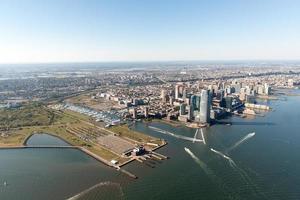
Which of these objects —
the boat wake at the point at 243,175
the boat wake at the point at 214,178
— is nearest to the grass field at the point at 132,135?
the boat wake at the point at 214,178

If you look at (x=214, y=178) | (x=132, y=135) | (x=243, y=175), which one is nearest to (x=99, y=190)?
(x=214, y=178)

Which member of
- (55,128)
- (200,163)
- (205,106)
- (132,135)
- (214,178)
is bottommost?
(214,178)

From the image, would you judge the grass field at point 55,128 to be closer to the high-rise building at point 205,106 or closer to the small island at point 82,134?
the small island at point 82,134

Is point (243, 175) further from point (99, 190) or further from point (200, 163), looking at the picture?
point (99, 190)

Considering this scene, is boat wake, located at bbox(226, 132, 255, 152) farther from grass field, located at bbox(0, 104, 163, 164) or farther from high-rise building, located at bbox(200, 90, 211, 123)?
grass field, located at bbox(0, 104, 163, 164)

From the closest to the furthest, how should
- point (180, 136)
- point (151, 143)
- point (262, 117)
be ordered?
point (151, 143) → point (180, 136) → point (262, 117)

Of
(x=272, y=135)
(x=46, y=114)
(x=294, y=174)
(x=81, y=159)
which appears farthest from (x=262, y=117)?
(x=46, y=114)

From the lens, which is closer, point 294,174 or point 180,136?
point 294,174

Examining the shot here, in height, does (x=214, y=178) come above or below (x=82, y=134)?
below

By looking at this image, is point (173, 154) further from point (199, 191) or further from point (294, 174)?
point (294, 174)

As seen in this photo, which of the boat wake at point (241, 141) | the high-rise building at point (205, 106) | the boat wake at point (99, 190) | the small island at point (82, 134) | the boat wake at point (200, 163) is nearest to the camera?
the boat wake at point (99, 190)

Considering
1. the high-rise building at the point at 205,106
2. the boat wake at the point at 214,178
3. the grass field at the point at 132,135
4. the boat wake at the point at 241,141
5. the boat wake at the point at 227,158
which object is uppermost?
the high-rise building at the point at 205,106
